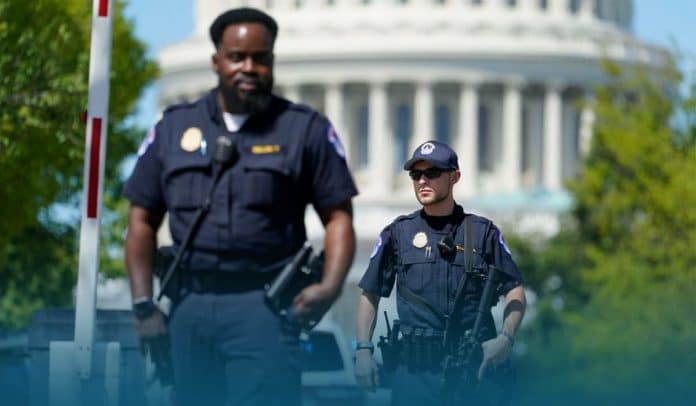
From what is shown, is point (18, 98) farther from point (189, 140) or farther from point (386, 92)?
point (386, 92)

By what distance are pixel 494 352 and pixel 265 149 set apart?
2284mm

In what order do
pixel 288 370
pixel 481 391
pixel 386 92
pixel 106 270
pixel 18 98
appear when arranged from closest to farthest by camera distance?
pixel 288 370, pixel 481 391, pixel 18 98, pixel 106 270, pixel 386 92

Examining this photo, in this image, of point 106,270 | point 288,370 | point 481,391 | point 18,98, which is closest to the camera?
point 288,370

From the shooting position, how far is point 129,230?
33.8ft

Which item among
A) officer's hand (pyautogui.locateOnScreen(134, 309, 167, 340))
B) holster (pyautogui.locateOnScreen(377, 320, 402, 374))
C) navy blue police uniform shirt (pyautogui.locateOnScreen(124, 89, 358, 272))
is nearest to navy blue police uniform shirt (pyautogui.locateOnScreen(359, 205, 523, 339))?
holster (pyautogui.locateOnScreen(377, 320, 402, 374))

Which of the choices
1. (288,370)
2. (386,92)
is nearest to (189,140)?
(288,370)

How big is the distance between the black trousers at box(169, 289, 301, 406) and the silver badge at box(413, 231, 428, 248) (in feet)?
7.31

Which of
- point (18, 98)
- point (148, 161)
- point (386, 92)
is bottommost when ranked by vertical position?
point (148, 161)

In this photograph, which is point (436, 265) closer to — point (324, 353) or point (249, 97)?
point (249, 97)

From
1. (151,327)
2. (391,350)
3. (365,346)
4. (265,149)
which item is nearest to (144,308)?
(151,327)

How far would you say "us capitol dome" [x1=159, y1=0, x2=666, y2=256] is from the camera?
130m

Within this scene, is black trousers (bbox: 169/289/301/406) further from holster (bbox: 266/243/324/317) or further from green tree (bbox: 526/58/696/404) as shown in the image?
green tree (bbox: 526/58/696/404)

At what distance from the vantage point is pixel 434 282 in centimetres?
1219

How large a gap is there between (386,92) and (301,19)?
7.35 metres
